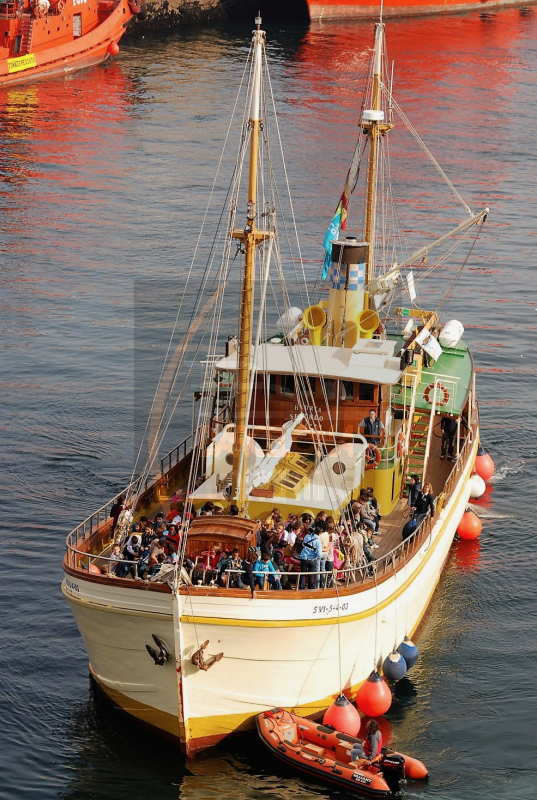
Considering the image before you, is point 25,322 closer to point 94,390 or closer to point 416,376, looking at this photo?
point 94,390

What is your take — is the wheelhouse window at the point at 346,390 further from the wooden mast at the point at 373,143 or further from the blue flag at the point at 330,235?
the wooden mast at the point at 373,143

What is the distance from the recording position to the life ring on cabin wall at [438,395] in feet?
134

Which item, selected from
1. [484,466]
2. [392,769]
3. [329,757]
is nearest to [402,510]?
[484,466]

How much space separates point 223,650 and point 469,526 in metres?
16.4

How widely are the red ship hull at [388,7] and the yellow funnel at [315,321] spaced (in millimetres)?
103444

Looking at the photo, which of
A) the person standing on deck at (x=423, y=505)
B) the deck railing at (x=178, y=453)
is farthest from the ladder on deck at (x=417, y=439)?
the deck railing at (x=178, y=453)

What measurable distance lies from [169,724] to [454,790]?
7.28 metres

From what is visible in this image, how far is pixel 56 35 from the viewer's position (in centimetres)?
11250

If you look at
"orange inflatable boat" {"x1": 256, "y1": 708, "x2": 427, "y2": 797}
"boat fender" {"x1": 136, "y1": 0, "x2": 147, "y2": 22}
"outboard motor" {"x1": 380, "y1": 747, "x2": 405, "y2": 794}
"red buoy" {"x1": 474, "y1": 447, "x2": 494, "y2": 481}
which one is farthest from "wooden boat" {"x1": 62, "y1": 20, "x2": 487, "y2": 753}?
"boat fender" {"x1": 136, "y1": 0, "x2": 147, "y2": 22}

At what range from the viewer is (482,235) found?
79.4 meters

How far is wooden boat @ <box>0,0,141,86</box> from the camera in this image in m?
109

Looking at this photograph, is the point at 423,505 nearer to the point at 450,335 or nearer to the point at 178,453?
the point at 178,453

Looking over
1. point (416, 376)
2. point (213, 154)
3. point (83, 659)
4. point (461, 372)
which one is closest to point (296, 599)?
point (83, 659)

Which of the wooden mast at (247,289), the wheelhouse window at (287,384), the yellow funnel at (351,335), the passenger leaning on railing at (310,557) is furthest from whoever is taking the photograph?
the yellow funnel at (351,335)
